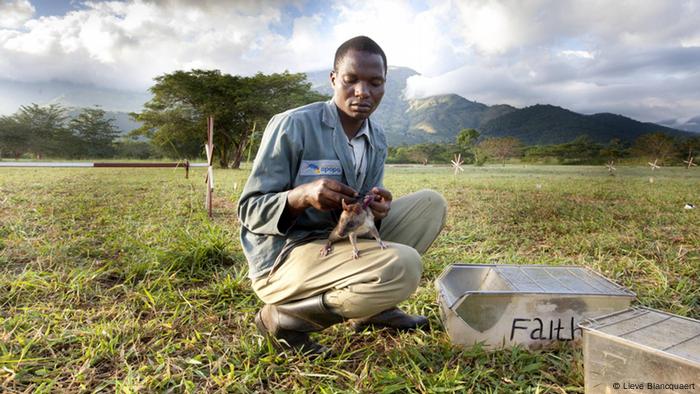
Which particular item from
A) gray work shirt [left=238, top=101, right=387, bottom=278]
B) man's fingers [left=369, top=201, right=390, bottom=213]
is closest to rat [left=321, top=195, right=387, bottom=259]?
man's fingers [left=369, top=201, right=390, bottom=213]

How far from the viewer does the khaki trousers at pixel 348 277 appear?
1.43 metres

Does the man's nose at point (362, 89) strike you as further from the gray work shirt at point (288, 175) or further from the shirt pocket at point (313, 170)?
the shirt pocket at point (313, 170)

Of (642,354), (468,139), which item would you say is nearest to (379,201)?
(642,354)

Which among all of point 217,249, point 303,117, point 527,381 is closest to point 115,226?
point 217,249

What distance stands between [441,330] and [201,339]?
3.94ft

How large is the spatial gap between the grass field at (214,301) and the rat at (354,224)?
519 millimetres

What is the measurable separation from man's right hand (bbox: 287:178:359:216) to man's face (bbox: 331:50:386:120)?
1.48 ft

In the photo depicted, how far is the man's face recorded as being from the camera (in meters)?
1.58

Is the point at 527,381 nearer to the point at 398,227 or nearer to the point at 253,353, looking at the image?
the point at 398,227

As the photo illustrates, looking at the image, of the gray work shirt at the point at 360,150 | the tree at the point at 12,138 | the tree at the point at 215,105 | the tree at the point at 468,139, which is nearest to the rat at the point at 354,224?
the gray work shirt at the point at 360,150

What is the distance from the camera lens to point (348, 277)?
1.47m

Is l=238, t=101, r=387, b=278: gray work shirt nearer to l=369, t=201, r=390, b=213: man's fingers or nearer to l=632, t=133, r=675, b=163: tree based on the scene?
l=369, t=201, r=390, b=213: man's fingers

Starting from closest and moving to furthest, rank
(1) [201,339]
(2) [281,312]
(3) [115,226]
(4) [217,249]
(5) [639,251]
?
(2) [281,312] → (1) [201,339] → (4) [217,249] → (5) [639,251] → (3) [115,226]

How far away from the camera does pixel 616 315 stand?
4.94ft
